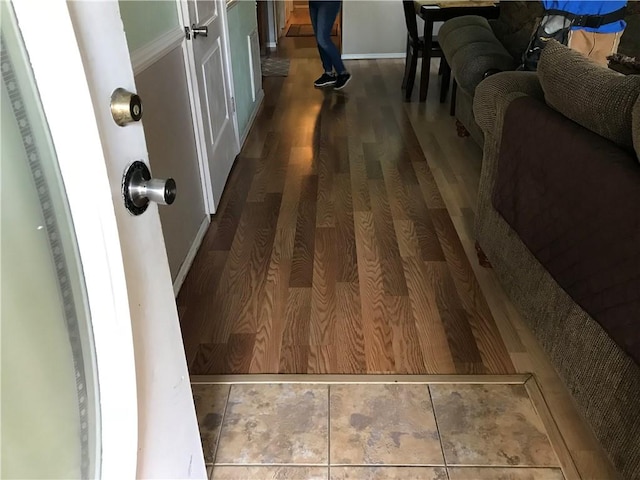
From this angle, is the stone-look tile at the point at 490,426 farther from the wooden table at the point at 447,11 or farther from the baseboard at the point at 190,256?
the wooden table at the point at 447,11

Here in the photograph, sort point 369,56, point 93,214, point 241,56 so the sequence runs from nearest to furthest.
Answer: point 93,214 → point 241,56 → point 369,56

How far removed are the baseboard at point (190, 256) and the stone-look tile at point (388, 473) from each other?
87cm

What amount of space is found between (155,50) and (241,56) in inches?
74.3

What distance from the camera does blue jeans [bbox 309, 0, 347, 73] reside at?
441 cm

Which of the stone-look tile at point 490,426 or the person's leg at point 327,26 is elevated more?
the person's leg at point 327,26

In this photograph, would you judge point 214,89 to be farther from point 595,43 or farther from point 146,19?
point 595,43

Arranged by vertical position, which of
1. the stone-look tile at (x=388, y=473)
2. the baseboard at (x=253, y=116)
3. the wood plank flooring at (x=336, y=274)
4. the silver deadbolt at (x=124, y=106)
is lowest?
the baseboard at (x=253, y=116)

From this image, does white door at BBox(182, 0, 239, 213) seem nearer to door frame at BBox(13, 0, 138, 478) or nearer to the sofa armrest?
the sofa armrest

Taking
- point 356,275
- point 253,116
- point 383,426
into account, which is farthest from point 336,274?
point 253,116

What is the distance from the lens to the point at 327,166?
3.22 meters

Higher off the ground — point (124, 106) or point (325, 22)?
point (124, 106)

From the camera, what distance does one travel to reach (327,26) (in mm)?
4520

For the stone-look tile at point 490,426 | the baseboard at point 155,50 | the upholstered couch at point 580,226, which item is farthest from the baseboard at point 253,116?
the stone-look tile at point 490,426

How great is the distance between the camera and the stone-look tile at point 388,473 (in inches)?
52.4
